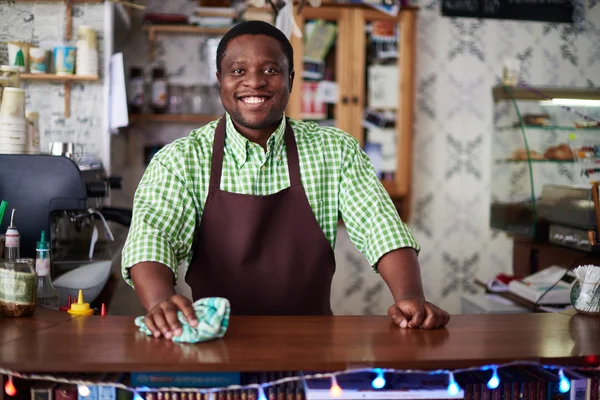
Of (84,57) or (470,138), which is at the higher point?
(84,57)

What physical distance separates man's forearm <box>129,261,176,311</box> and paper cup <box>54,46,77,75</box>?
1.99 m

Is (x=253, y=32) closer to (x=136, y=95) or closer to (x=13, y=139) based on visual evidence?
(x=13, y=139)

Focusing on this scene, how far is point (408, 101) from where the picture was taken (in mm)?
4320

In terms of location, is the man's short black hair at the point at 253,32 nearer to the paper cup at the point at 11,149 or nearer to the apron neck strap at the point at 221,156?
the apron neck strap at the point at 221,156

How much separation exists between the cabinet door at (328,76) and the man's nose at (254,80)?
8.04 ft

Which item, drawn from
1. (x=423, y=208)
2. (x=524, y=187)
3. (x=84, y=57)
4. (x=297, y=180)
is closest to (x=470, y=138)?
(x=423, y=208)

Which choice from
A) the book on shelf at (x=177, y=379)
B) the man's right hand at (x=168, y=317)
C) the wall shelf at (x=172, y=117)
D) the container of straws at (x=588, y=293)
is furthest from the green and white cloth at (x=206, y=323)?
the wall shelf at (x=172, y=117)

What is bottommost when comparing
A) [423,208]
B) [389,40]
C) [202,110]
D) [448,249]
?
[448,249]

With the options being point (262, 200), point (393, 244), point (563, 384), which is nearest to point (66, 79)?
point (262, 200)

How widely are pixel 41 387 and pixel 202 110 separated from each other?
10.4 ft

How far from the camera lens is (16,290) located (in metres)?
1.50

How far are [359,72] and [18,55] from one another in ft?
6.76

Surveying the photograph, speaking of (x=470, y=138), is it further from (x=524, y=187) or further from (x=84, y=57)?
(x=84, y=57)

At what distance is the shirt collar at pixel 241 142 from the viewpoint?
6.10ft
